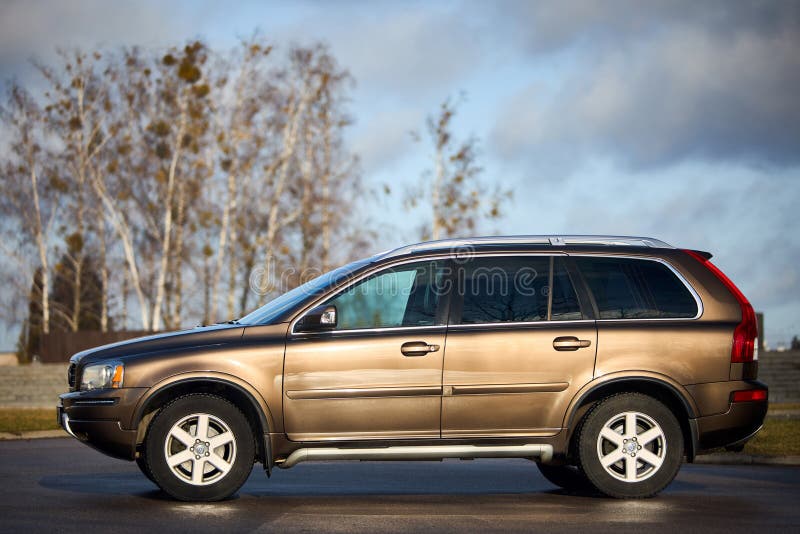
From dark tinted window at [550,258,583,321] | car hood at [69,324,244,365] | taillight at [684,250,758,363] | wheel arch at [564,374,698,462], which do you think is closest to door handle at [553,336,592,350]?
dark tinted window at [550,258,583,321]

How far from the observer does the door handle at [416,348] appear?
8109 mm

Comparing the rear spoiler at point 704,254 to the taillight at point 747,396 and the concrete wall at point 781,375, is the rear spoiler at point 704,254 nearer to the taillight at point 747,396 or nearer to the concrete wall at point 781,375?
the taillight at point 747,396

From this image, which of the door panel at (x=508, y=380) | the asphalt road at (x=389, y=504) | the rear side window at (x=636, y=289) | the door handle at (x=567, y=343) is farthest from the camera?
the rear side window at (x=636, y=289)

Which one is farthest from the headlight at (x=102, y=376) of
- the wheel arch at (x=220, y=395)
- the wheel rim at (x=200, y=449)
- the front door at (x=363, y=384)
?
the front door at (x=363, y=384)

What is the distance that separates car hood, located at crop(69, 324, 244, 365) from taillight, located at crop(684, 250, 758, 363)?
12.5 feet

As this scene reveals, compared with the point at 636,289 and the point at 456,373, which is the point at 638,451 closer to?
the point at 636,289

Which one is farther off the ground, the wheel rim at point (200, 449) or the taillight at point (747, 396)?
the taillight at point (747, 396)

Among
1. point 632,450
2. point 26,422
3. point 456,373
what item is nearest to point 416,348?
point 456,373

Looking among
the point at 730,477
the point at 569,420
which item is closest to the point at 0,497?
the point at 569,420

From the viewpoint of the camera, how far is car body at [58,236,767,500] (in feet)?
26.5

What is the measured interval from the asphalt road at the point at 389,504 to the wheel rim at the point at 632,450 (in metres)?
0.24

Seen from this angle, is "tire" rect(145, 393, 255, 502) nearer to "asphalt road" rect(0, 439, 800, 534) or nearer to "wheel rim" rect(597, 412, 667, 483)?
"asphalt road" rect(0, 439, 800, 534)

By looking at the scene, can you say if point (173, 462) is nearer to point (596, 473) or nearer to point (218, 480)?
point (218, 480)

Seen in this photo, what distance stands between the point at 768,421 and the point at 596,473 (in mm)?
10485
